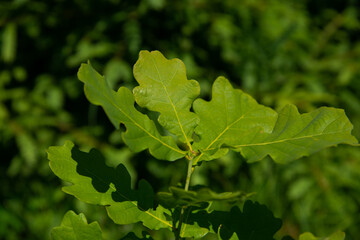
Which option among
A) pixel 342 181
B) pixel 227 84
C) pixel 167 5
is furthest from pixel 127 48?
pixel 227 84

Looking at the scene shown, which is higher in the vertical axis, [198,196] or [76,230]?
[198,196]

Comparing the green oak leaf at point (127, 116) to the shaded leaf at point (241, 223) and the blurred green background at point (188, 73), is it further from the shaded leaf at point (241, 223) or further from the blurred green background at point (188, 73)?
the blurred green background at point (188, 73)

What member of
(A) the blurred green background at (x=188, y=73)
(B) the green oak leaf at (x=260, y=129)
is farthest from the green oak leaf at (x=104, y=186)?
(A) the blurred green background at (x=188, y=73)

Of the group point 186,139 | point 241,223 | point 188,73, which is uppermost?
point 186,139

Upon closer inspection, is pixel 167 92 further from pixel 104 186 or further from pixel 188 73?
pixel 188 73

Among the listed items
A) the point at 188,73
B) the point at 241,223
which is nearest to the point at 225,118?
the point at 241,223

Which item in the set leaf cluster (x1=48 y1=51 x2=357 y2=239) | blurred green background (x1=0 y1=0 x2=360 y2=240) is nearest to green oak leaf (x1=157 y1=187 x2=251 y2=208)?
leaf cluster (x1=48 y1=51 x2=357 y2=239)
